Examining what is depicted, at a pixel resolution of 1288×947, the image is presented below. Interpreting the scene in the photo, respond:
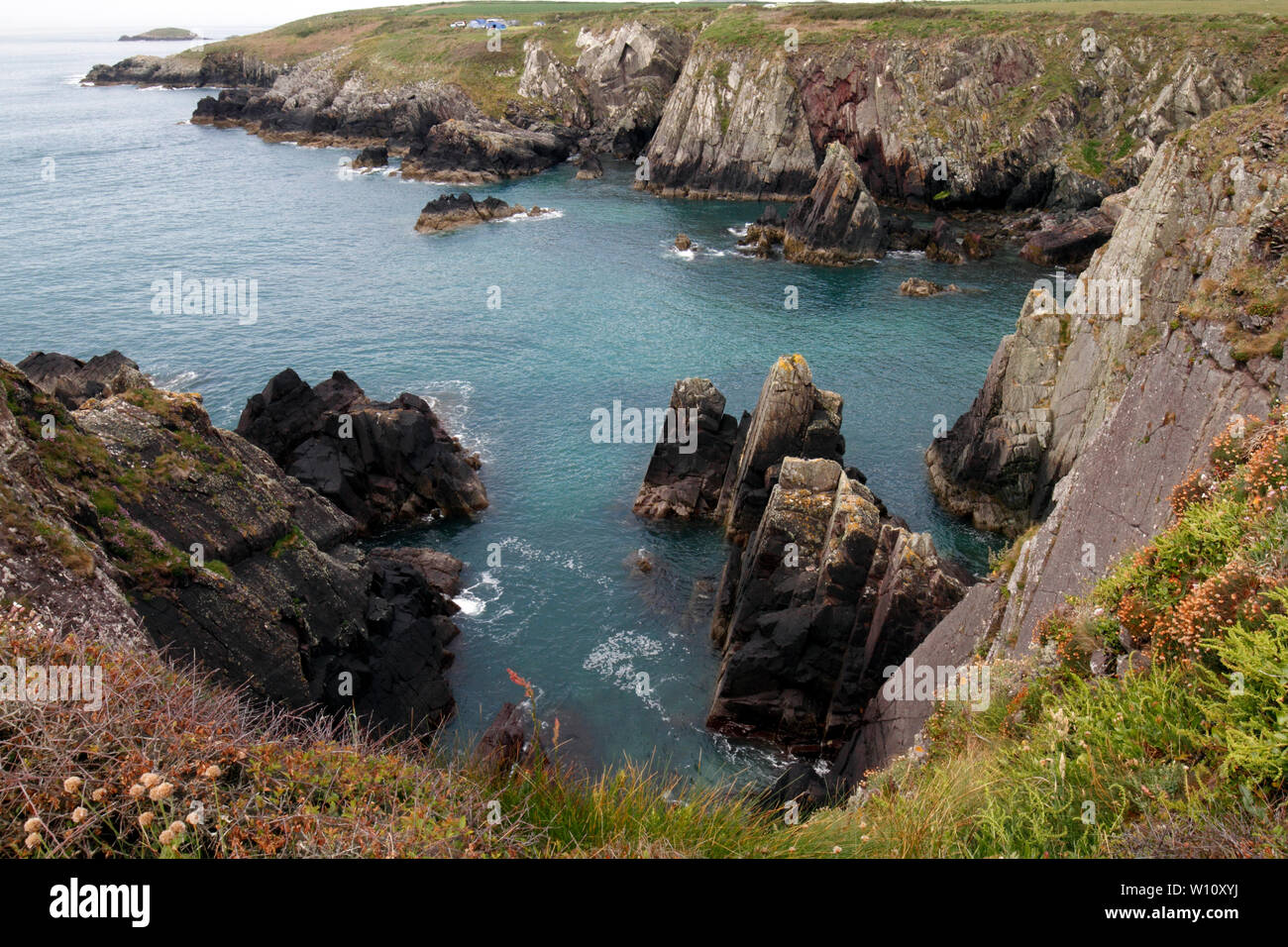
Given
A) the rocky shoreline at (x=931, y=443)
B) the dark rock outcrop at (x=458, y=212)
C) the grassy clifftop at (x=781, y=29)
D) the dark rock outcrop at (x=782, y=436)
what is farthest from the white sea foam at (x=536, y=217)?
the dark rock outcrop at (x=782, y=436)

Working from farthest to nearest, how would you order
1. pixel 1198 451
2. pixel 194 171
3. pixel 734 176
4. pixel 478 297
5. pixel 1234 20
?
pixel 194 171
pixel 734 176
pixel 1234 20
pixel 478 297
pixel 1198 451

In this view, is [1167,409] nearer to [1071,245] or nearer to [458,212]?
[1071,245]

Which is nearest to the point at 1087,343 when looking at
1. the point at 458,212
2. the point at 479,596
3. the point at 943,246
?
the point at 479,596

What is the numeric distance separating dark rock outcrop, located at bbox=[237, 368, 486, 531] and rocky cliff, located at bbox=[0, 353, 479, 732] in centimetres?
866

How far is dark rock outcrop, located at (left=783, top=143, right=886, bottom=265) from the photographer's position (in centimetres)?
8300

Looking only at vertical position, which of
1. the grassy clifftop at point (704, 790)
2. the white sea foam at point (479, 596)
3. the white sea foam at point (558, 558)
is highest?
the grassy clifftop at point (704, 790)

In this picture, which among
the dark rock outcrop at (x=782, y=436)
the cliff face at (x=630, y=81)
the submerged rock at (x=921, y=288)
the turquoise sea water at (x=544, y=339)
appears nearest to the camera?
the turquoise sea water at (x=544, y=339)

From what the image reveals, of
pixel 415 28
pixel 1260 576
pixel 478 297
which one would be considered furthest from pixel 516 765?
pixel 415 28

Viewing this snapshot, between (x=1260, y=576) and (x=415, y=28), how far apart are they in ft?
685

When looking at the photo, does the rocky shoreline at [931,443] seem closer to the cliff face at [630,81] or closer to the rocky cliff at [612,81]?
the cliff face at [630,81]

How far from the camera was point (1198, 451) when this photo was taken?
51.0 ft

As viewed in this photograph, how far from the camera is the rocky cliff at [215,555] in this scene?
2095 centimetres

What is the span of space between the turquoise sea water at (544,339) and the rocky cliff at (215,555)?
396 cm

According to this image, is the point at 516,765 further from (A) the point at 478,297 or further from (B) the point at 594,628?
(A) the point at 478,297
